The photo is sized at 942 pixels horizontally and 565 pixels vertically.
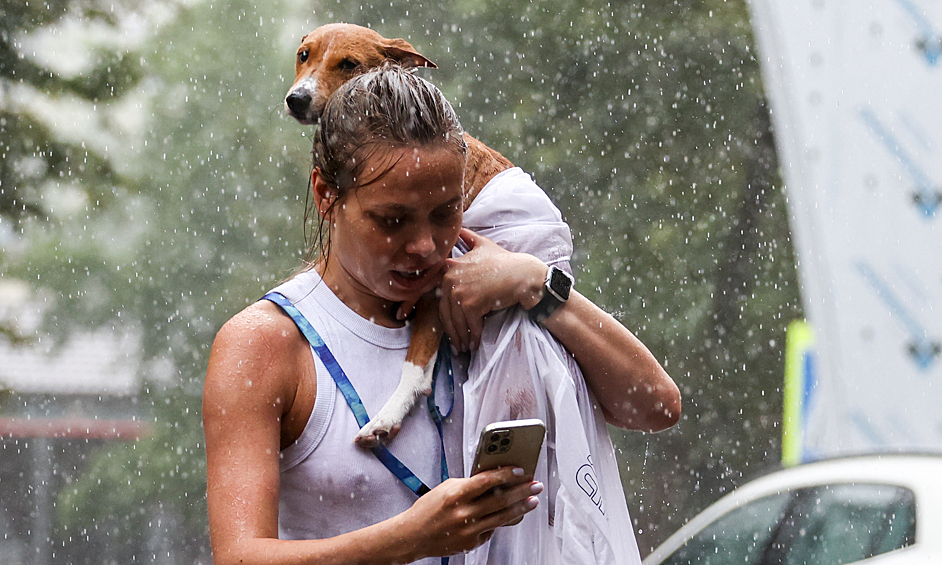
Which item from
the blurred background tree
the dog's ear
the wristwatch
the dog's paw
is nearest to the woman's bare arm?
the dog's paw

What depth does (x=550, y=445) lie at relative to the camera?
1479 millimetres

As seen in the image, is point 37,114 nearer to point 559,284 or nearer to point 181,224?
point 181,224

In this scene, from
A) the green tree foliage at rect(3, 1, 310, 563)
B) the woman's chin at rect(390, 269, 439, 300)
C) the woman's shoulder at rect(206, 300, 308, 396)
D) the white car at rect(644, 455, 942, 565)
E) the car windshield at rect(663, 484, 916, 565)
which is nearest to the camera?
the woman's shoulder at rect(206, 300, 308, 396)

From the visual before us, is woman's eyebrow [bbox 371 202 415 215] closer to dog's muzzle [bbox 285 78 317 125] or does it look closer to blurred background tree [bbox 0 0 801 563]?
dog's muzzle [bbox 285 78 317 125]

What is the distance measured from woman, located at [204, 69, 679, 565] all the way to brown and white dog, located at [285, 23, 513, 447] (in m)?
0.03

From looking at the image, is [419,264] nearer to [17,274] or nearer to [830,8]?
[830,8]

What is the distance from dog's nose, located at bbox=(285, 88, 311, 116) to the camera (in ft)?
6.12

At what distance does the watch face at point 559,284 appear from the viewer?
4.73 ft

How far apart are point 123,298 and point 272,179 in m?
1.82

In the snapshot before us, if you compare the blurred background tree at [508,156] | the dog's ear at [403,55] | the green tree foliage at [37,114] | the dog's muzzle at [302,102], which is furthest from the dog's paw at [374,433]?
the green tree foliage at [37,114]

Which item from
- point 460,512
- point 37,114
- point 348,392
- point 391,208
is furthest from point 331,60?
point 37,114

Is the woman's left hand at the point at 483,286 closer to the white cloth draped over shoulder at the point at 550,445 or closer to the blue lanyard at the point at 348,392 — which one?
the white cloth draped over shoulder at the point at 550,445

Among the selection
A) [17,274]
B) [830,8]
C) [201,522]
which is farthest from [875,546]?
[201,522]

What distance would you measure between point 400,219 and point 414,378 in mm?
253
